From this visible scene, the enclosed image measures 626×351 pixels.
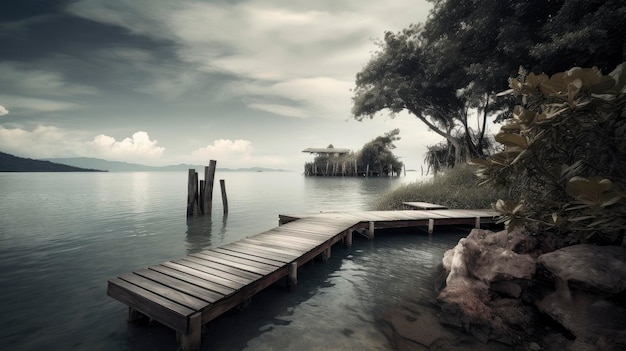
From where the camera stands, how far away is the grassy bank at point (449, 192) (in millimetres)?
13965

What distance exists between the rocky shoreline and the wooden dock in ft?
10.1

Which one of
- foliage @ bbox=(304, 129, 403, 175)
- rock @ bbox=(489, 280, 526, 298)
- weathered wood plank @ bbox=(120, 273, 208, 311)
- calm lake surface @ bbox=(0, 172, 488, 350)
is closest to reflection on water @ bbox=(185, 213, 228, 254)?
calm lake surface @ bbox=(0, 172, 488, 350)

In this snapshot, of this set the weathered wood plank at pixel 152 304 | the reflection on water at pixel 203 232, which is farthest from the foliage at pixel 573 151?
the reflection on water at pixel 203 232

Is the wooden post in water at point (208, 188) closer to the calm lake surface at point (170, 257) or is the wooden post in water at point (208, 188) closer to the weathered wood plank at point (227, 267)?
the calm lake surface at point (170, 257)

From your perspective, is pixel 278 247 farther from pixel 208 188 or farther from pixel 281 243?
pixel 208 188

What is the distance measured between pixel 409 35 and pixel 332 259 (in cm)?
1633

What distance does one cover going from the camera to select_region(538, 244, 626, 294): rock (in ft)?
11.8

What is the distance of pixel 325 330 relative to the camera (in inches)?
171

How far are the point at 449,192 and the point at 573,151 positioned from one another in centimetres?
1088

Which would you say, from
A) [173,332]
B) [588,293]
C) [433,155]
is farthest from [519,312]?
[433,155]

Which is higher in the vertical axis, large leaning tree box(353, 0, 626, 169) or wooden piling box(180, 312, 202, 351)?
large leaning tree box(353, 0, 626, 169)

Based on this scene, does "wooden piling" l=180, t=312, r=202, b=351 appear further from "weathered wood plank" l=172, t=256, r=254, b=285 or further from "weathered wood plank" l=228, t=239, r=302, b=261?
"weathered wood plank" l=228, t=239, r=302, b=261

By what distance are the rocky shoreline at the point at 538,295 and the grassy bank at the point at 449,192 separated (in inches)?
361

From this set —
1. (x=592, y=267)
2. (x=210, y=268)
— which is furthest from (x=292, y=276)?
(x=592, y=267)
